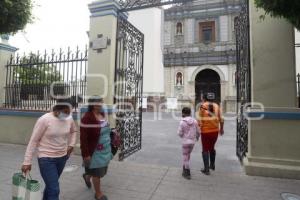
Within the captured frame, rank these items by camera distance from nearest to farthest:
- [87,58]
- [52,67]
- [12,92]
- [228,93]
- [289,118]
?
[289,118] → [87,58] → [52,67] → [12,92] → [228,93]

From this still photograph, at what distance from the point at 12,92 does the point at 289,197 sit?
8.26 meters

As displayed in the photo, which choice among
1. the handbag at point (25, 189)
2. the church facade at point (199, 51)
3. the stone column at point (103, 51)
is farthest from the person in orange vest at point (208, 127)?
the church facade at point (199, 51)

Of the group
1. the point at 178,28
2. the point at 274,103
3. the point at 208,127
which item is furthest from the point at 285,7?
the point at 178,28

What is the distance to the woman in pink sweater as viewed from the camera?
3.14 metres

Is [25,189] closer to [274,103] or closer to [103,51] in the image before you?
[103,51]

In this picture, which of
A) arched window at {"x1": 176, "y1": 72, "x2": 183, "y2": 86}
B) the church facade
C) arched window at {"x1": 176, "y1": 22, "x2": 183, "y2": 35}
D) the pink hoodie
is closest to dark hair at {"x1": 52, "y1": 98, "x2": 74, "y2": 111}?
the pink hoodie

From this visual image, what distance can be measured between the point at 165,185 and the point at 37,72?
5582 millimetres

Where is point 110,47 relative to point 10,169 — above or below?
above

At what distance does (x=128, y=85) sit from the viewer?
285 inches

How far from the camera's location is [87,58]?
7.02 metres

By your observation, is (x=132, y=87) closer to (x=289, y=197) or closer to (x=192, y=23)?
(x=289, y=197)

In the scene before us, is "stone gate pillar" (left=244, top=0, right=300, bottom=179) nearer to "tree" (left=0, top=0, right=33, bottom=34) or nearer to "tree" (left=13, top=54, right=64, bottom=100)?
"tree" (left=13, top=54, right=64, bottom=100)

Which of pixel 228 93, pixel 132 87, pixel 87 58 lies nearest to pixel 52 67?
pixel 87 58

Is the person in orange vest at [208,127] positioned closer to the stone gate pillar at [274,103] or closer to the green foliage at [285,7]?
the stone gate pillar at [274,103]
